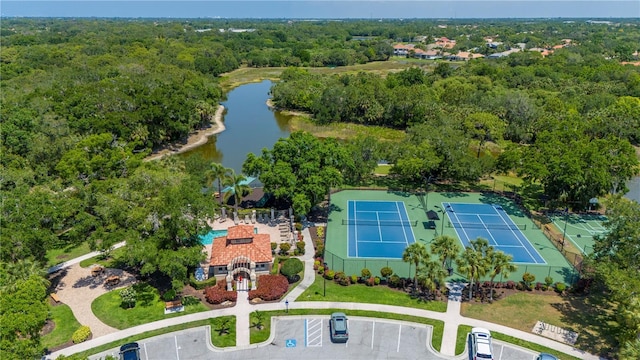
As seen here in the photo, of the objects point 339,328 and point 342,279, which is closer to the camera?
point 339,328

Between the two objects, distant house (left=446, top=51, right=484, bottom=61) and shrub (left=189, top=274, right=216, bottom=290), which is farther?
distant house (left=446, top=51, right=484, bottom=61)

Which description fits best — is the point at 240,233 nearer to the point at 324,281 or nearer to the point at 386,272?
the point at 324,281

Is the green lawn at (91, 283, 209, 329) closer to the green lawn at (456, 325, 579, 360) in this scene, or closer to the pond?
the green lawn at (456, 325, 579, 360)

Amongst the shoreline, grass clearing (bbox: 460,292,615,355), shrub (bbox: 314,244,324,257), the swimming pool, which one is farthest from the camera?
the shoreline

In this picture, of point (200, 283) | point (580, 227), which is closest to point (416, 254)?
point (200, 283)

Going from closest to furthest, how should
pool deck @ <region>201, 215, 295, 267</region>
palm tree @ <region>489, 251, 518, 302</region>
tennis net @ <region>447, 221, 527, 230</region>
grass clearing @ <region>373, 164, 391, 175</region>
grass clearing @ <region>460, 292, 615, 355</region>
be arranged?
grass clearing @ <region>460, 292, 615, 355</region>, palm tree @ <region>489, 251, 518, 302</region>, pool deck @ <region>201, 215, 295, 267</region>, tennis net @ <region>447, 221, 527, 230</region>, grass clearing @ <region>373, 164, 391, 175</region>

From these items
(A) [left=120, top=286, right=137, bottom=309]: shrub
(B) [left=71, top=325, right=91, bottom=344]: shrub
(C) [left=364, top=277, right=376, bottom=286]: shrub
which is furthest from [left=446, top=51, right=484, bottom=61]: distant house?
(B) [left=71, top=325, right=91, bottom=344]: shrub

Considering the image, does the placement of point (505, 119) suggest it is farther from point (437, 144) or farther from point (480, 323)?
point (480, 323)

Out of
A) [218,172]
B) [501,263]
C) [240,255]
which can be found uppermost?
[218,172]

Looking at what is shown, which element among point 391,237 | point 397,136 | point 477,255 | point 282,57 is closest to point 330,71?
point 282,57
